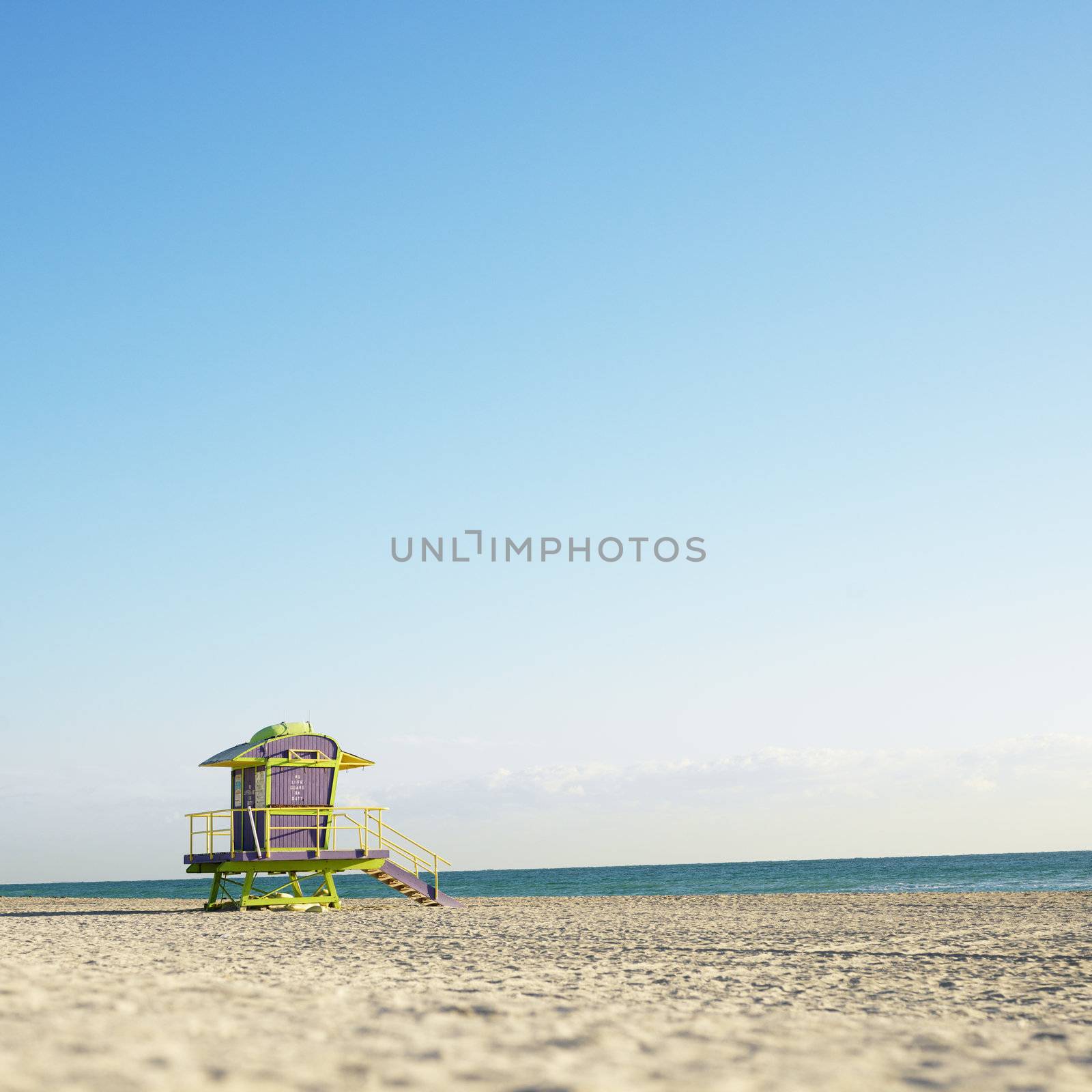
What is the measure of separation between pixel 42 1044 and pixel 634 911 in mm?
20117

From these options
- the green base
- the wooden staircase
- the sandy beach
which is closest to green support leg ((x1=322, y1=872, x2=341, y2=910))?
the green base

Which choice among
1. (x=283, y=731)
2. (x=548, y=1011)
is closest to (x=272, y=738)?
(x=283, y=731)

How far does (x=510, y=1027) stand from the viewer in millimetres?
6387

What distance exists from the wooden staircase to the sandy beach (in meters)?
9.08

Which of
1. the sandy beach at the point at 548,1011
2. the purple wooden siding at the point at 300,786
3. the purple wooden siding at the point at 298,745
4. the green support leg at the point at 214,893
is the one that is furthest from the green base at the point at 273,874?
the sandy beach at the point at 548,1011

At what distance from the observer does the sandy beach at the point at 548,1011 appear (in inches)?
200

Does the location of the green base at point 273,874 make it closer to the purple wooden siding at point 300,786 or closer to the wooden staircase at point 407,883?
the wooden staircase at point 407,883

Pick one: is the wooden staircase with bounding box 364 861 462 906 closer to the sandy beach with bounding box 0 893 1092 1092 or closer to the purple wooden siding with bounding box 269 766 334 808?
the purple wooden siding with bounding box 269 766 334 808

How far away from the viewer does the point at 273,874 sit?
23109 mm

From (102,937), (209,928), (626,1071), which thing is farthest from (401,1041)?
(209,928)

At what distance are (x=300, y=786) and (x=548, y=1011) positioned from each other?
17.2 metres

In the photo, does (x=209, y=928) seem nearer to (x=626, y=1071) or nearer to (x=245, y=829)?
(x=245, y=829)

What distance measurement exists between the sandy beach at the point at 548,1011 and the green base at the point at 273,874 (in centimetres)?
738

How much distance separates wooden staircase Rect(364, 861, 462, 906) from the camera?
79.8 ft
